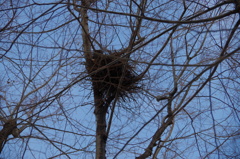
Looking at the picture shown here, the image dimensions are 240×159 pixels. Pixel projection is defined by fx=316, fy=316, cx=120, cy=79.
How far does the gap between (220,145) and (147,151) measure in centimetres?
55

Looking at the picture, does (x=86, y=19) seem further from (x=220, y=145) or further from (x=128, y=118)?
(x=220, y=145)

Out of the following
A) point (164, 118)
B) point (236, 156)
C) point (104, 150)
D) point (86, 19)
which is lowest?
point (236, 156)

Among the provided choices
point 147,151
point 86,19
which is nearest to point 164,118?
point 147,151

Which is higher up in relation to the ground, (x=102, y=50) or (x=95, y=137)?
(x=102, y=50)

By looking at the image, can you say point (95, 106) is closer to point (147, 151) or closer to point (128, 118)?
point (128, 118)

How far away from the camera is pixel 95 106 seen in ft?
8.73

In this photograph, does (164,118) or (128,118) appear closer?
(164,118)

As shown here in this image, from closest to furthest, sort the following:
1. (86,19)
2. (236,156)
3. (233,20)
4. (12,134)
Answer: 1. (233,20)
2. (236,156)
3. (86,19)
4. (12,134)

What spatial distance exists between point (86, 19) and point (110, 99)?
774 mm

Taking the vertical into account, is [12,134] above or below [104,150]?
above

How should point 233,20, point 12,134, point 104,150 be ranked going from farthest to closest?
point 12,134 < point 104,150 < point 233,20

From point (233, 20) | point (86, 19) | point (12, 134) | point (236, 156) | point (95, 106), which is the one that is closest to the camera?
point (233, 20)

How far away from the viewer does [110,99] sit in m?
2.63

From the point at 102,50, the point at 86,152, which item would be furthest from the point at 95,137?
the point at 102,50
